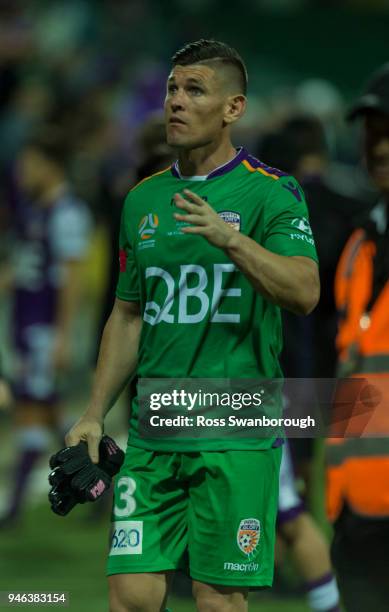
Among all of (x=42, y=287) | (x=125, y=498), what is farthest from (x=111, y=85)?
(x=125, y=498)

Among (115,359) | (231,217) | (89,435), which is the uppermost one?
(231,217)

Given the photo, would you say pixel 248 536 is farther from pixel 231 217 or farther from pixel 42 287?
pixel 42 287

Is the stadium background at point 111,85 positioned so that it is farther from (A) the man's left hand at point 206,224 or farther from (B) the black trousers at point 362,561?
(A) the man's left hand at point 206,224

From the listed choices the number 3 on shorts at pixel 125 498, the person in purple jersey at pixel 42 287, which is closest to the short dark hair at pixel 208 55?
the number 3 on shorts at pixel 125 498

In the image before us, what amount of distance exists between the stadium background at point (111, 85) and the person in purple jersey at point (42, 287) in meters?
0.50

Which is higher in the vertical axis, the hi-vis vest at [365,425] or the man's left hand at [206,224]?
the man's left hand at [206,224]

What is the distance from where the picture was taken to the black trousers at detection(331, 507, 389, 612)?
4.72 meters

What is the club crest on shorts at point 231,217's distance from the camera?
427 centimetres

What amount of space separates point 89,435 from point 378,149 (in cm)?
144

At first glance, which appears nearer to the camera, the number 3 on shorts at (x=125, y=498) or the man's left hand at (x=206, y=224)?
the man's left hand at (x=206, y=224)

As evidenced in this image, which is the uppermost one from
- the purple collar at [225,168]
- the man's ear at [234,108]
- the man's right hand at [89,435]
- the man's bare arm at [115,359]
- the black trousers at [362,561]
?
the man's ear at [234,108]

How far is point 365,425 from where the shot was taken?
465 cm

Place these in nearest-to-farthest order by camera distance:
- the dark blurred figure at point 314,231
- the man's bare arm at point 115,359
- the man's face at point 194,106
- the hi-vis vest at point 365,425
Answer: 1. the man's face at point 194,106
2. the man's bare arm at point 115,359
3. the hi-vis vest at point 365,425
4. the dark blurred figure at point 314,231

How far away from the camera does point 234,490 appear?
4.26 m
